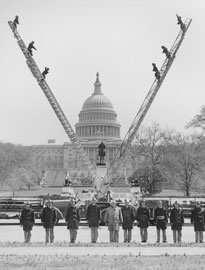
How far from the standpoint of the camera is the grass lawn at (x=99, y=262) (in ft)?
39.1

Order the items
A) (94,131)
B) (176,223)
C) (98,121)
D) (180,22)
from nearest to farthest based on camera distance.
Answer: (176,223) → (180,22) → (94,131) → (98,121)

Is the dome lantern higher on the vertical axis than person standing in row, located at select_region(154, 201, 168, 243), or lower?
higher

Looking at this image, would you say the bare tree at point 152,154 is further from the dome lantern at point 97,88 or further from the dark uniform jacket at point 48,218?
the dome lantern at point 97,88

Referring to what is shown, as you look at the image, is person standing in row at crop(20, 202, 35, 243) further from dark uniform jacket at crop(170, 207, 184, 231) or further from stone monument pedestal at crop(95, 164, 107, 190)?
stone monument pedestal at crop(95, 164, 107, 190)

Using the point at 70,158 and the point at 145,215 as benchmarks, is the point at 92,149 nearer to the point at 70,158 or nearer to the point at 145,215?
the point at 70,158

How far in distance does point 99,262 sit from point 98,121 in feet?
539

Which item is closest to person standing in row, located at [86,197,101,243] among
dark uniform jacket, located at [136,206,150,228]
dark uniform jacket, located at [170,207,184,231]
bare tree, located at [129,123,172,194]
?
dark uniform jacket, located at [136,206,150,228]

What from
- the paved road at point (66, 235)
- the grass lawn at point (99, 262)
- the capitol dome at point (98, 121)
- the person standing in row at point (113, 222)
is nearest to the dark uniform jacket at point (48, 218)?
the paved road at point (66, 235)

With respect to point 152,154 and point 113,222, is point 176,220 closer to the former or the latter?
point 113,222

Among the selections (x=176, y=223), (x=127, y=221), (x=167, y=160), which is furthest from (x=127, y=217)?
(x=167, y=160)

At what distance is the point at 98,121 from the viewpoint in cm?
17662

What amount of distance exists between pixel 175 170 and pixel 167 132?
23.1ft

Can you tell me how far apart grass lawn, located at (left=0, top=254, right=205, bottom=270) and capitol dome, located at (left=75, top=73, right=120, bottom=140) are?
15899cm

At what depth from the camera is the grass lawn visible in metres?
11.9
